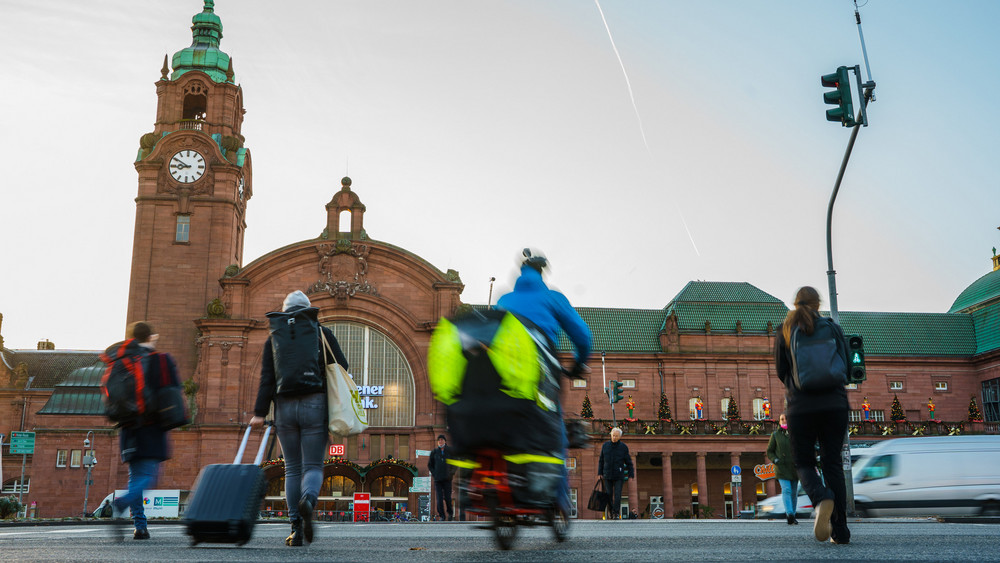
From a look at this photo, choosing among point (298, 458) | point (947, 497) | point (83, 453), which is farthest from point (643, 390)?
point (298, 458)

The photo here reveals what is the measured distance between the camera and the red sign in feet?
122

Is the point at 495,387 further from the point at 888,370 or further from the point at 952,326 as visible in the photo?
the point at 952,326

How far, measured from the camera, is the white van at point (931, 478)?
1919cm

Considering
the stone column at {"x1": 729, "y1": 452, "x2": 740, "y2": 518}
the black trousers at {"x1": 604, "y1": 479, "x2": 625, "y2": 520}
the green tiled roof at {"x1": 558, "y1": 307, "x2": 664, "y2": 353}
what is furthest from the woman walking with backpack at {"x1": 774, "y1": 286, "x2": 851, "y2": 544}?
the green tiled roof at {"x1": 558, "y1": 307, "x2": 664, "y2": 353}

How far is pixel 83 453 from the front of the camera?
5041cm

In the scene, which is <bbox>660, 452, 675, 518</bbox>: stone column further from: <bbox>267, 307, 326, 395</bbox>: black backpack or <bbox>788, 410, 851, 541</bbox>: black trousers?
<bbox>267, 307, 326, 395</bbox>: black backpack

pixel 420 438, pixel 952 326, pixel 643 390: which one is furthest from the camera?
pixel 952 326

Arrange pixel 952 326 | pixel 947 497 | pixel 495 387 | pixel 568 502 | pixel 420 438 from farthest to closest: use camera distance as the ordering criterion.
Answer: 1. pixel 952 326
2. pixel 420 438
3. pixel 947 497
4. pixel 568 502
5. pixel 495 387

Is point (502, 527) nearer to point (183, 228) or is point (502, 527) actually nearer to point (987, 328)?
point (183, 228)

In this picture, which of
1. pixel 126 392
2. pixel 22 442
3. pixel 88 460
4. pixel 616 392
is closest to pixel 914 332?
pixel 616 392

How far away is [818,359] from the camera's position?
703 centimetres

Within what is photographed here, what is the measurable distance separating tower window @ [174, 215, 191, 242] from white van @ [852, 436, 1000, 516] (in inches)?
1640

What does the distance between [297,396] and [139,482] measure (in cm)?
177

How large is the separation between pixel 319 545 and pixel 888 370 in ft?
195
